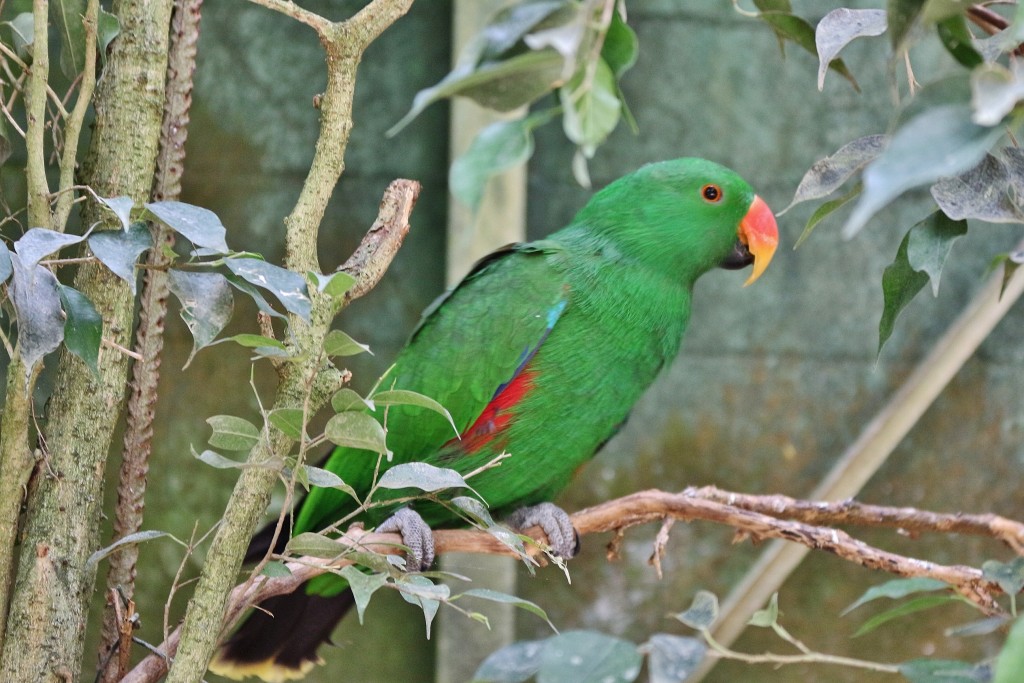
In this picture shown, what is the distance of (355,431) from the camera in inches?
33.6

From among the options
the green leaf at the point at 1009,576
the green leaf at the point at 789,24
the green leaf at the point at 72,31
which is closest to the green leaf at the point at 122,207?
the green leaf at the point at 72,31

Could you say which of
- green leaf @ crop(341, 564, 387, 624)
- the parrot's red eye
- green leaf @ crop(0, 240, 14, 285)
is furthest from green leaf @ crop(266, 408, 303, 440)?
the parrot's red eye

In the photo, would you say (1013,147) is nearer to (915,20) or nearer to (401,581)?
(915,20)

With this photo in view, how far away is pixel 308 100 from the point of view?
89.1 inches

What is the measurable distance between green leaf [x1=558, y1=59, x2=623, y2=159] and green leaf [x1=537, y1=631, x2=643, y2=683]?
377 mm

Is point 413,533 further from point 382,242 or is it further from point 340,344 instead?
point 340,344

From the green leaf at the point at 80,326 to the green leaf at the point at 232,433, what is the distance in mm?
128

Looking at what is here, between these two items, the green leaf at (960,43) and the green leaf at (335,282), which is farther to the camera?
the green leaf at (335,282)

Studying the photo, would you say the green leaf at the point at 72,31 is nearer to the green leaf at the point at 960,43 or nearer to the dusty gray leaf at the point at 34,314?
the dusty gray leaf at the point at 34,314

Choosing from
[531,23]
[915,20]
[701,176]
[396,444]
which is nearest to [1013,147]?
[915,20]

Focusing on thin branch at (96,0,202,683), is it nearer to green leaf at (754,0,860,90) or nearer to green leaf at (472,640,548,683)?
green leaf at (472,640,548,683)

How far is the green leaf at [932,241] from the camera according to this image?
75 centimetres

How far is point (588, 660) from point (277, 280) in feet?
1.25

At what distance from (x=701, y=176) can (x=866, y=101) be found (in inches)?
36.0
